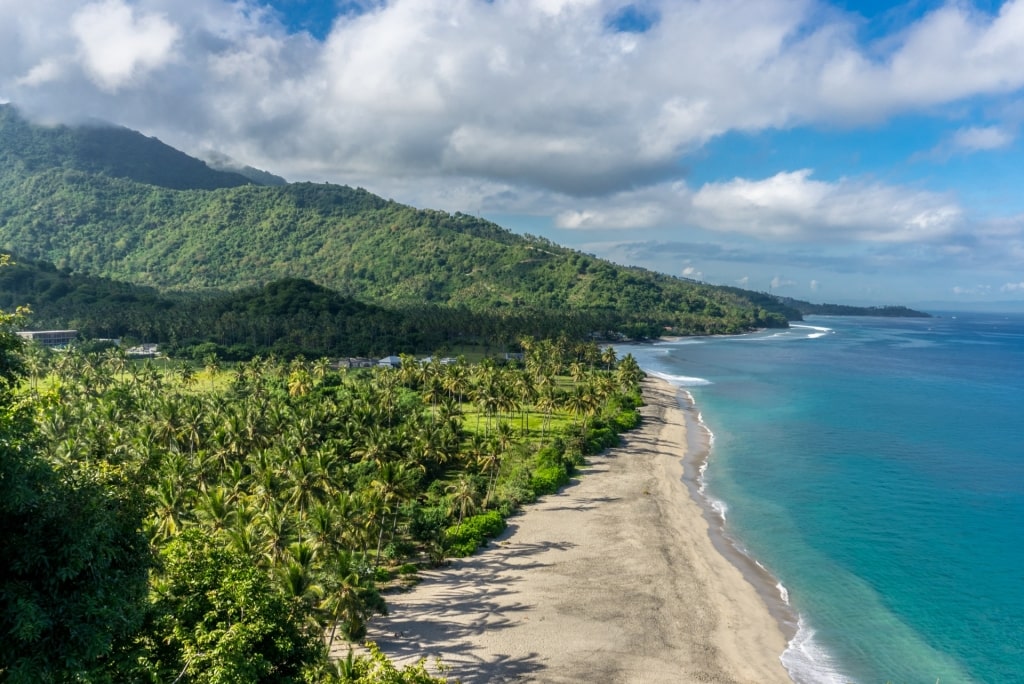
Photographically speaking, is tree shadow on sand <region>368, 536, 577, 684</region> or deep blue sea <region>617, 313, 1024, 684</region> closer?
tree shadow on sand <region>368, 536, 577, 684</region>

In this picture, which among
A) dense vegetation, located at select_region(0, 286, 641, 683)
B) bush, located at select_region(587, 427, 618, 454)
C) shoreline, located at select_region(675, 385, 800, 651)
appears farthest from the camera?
bush, located at select_region(587, 427, 618, 454)

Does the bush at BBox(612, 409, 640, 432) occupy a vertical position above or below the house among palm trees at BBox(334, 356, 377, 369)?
below

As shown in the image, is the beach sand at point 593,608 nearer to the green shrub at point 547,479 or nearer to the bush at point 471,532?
the bush at point 471,532

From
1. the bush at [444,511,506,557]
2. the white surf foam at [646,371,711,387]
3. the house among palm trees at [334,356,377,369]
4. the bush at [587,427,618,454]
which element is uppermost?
the house among palm trees at [334,356,377,369]

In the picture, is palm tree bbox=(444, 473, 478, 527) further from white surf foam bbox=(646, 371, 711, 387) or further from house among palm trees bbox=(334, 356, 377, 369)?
house among palm trees bbox=(334, 356, 377, 369)

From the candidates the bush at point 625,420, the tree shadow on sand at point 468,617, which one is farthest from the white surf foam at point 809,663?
the bush at point 625,420

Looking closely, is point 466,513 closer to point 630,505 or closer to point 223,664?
point 630,505

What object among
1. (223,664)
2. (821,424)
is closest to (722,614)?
(223,664)

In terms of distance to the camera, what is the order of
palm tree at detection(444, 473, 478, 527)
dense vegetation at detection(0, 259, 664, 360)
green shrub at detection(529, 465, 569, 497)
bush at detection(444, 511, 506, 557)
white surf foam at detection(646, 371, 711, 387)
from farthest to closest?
1. dense vegetation at detection(0, 259, 664, 360)
2. white surf foam at detection(646, 371, 711, 387)
3. green shrub at detection(529, 465, 569, 497)
4. palm tree at detection(444, 473, 478, 527)
5. bush at detection(444, 511, 506, 557)

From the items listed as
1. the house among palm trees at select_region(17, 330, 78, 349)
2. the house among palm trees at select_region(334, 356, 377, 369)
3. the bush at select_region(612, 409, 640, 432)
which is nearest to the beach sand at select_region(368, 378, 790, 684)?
the bush at select_region(612, 409, 640, 432)
